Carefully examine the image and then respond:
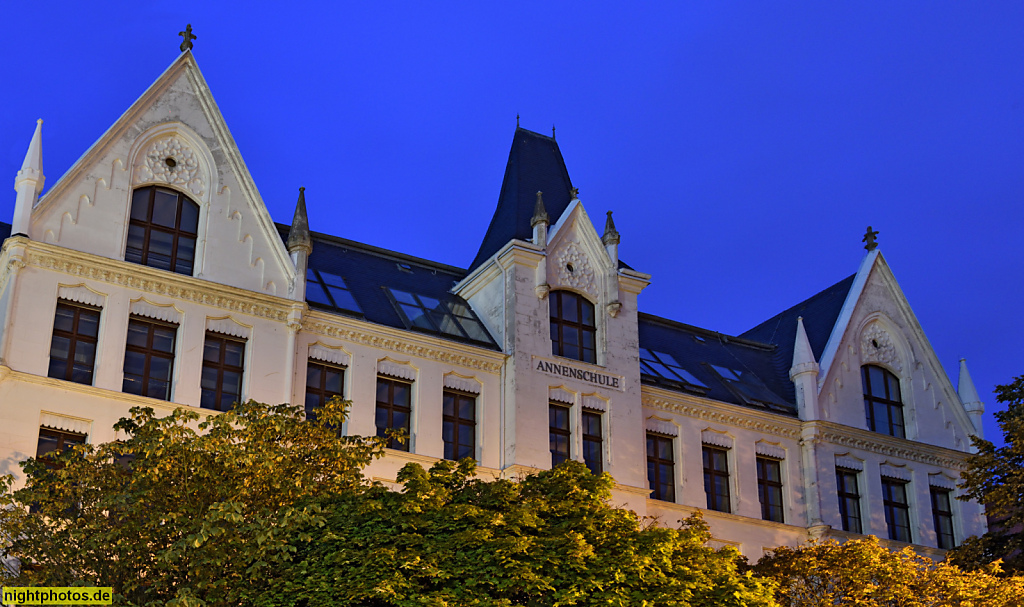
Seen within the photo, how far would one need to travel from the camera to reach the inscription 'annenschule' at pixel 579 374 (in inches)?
1615

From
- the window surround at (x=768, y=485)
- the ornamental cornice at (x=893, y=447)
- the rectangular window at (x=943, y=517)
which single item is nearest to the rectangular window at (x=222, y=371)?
the window surround at (x=768, y=485)

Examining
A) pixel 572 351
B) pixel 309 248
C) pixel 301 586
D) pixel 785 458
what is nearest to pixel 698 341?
pixel 785 458

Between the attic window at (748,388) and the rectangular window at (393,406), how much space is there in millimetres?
14508

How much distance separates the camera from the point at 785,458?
151 feet

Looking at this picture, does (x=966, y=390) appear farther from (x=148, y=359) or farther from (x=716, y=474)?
(x=148, y=359)

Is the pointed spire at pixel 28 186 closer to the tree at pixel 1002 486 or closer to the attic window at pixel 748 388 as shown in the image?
the attic window at pixel 748 388

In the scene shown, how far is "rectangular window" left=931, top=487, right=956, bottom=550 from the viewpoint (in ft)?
157

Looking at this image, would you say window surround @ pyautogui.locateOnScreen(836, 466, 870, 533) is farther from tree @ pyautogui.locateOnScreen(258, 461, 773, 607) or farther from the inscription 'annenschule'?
tree @ pyautogui.locateOnScreen(258, 461, 773, 607)

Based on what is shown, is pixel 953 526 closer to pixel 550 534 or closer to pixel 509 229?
pixel 509 229

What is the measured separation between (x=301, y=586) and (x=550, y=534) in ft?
17.7

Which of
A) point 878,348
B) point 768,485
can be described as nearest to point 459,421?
point 768,485

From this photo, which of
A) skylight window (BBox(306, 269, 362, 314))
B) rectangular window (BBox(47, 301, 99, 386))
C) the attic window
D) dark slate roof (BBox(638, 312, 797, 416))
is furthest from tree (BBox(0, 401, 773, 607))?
the attic window

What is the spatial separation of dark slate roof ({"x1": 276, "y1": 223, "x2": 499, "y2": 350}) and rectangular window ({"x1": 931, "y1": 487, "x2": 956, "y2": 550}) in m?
20.1

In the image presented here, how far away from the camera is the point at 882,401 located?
49.0 meters
